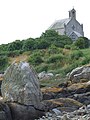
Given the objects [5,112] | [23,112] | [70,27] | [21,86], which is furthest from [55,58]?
[70,27]

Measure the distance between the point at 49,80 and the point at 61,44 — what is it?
3082 cm

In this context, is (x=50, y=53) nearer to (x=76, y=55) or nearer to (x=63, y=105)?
(x=76, y=55)

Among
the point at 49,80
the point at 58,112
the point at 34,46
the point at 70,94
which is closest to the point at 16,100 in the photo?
the point at 58,112

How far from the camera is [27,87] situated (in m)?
18.9

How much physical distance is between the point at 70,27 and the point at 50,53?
119 ft

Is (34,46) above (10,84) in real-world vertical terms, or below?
above

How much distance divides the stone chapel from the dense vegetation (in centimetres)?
1801

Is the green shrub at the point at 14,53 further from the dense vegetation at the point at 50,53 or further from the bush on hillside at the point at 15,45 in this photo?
the bush on hillside at the point at 15,45

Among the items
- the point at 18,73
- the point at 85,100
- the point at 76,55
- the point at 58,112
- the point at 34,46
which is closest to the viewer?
the point at 58,112

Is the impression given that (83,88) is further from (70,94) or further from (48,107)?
(48,107)

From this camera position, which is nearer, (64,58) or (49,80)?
(49,80)

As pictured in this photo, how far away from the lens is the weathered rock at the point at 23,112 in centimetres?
1667

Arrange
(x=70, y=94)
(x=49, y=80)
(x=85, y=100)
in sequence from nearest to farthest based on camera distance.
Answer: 1. (x=85, y=100)
2. (x=70, y=94)
3. (x=49, y=80)

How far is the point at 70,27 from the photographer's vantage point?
94875mm
